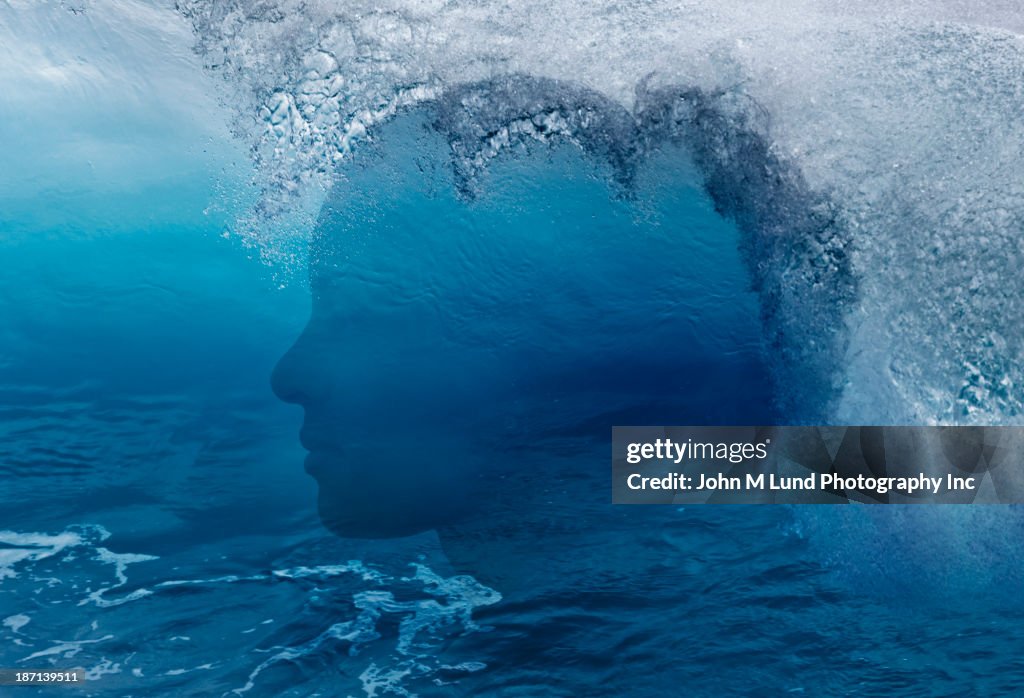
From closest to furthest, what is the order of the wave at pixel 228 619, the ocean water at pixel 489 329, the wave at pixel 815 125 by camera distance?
the wave at pixel 228 619
the ocean water at pixel 489 329
the wave at pixel 815 125

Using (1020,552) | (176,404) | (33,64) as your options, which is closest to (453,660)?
(176,404)

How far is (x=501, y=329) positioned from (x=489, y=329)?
1.9 inches

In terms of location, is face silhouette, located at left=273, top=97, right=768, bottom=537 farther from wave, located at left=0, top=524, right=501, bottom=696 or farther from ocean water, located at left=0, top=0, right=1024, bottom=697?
wave, located at left=0, top=524, right=501, bottom=696

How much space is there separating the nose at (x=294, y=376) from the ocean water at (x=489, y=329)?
17mm

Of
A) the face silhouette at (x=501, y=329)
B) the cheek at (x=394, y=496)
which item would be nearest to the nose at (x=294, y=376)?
the face silhouette at (x=501, y=329)

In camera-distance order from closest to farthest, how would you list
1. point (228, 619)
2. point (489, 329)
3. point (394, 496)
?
1. point (228, 619)
2. point (394, 496)
3. point (489, 329)

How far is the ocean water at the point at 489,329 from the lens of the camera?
132 inches

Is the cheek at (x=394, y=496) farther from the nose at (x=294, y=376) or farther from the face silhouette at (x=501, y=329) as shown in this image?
the nose at (x=294, y=376)

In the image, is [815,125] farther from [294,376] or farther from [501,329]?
[294,376]

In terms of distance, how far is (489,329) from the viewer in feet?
11.8

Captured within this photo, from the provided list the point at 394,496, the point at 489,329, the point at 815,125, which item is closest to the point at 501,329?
the point at 489,329

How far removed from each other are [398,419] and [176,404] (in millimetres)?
878

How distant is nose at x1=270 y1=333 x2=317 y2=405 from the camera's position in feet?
11.6

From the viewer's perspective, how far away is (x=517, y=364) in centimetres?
357
